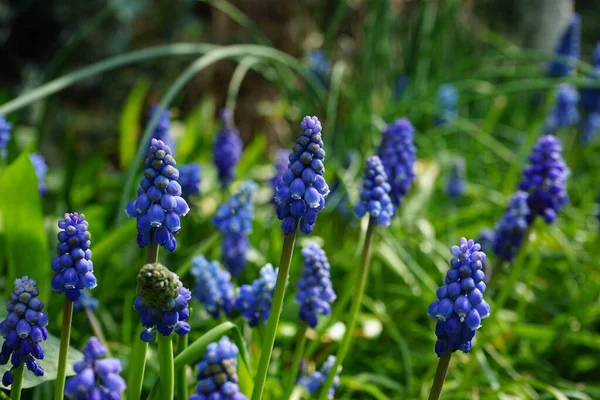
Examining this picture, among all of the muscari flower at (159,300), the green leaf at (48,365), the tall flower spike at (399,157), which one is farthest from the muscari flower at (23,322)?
the tall flower spike at (399,157)

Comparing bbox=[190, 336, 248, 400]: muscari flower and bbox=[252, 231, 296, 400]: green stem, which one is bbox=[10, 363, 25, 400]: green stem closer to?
bbox=[190, 336, 248, 400]: muscari flower

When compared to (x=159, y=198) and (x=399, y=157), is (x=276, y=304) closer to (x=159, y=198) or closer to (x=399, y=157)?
(x=159, y=198)

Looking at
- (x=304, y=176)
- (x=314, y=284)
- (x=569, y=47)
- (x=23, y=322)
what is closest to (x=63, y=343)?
(x=23, y=322)

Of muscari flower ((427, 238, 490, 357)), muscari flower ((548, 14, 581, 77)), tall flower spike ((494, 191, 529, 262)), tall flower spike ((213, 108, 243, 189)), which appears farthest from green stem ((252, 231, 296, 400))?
muscari flower ((548, 14, 581, 77))

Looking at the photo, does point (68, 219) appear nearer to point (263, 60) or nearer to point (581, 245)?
point (263, 60)

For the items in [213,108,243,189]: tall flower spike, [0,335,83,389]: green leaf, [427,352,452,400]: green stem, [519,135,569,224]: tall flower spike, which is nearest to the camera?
[427,352,452,400]: green stem

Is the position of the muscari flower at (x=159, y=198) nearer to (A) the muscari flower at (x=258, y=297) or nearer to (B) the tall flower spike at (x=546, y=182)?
(A) the muscari flower at (x=258, y=297)
